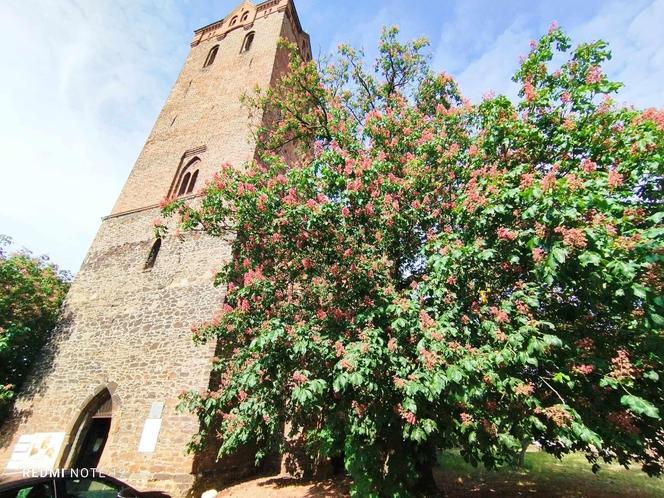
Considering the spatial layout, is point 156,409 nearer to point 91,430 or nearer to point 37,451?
point 91,430

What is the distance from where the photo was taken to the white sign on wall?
11.1 m

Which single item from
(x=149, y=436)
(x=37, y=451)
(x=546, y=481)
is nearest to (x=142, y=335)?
(x=149, y=436)

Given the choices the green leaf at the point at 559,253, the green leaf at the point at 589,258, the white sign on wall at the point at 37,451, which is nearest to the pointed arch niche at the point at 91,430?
the white sign on wall at the point at 37,451

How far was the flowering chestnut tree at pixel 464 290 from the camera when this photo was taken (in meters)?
4.68

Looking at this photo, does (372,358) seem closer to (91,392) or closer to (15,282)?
(91,392)

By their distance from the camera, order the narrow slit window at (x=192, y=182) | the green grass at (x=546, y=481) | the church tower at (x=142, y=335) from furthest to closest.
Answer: the narrow slit window at (x=192, y=182) → the church tower at (x=142, y=335) → the green grass at (x=546, y=481)

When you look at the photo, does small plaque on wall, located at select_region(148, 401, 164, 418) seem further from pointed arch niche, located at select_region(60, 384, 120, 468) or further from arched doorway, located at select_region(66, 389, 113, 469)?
arched doorway, located at select_region(66, 389, 113, 469)

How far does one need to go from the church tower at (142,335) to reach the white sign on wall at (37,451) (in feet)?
0.11

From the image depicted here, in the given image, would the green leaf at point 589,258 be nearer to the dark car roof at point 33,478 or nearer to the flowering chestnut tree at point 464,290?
the flowering chestnut tree at point 464,290

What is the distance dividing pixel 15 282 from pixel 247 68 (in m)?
14.6

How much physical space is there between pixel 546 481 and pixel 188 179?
1783 cm

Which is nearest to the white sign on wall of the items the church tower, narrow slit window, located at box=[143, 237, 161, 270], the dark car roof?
the church tower

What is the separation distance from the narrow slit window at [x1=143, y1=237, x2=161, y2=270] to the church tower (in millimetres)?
41

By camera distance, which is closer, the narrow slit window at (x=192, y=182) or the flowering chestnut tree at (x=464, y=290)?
the flowering chestnut tree at (x=464, y=290)
